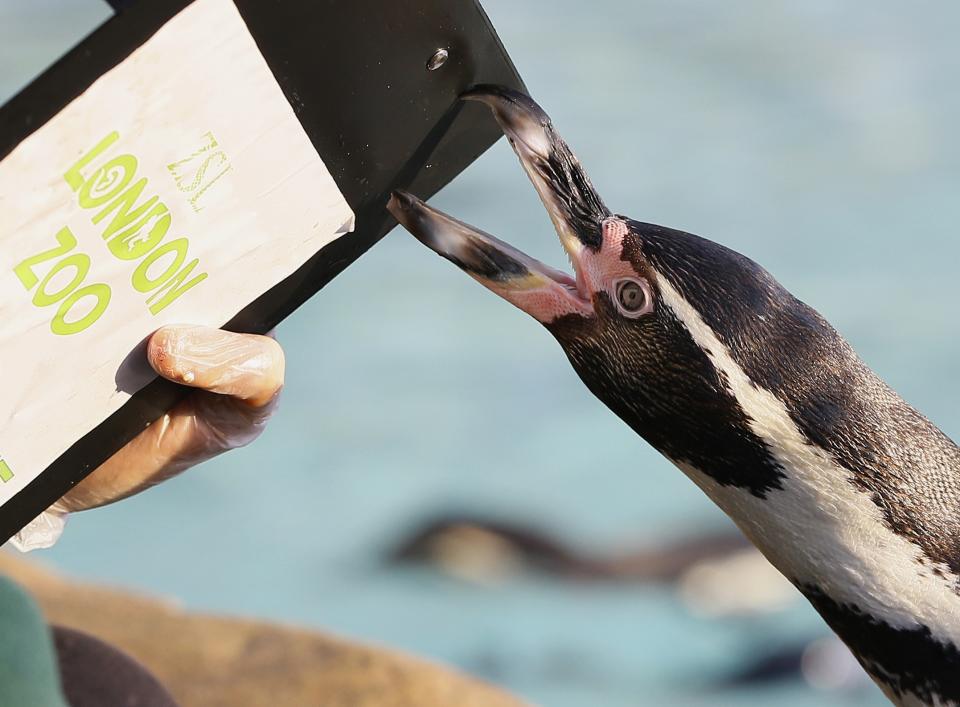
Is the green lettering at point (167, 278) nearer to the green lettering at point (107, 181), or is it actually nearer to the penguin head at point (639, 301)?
the green lettering at point (107, 181)

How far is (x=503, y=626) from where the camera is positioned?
3467 millimetres

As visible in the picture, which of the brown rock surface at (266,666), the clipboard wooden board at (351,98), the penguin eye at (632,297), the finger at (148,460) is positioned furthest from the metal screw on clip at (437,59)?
the brown rock surface at (266,666)

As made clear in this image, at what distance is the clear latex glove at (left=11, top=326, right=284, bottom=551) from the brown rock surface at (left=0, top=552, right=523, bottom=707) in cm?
82

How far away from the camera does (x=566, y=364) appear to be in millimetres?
4230

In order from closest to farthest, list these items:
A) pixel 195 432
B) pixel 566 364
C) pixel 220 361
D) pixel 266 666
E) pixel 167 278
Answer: pixel 167 278 → pixel 220 361 → pixel 195 432 → pixel 266 666 → pixel 566 364

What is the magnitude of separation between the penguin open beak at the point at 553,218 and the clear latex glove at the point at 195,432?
211 mm

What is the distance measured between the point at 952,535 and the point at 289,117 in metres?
0.63

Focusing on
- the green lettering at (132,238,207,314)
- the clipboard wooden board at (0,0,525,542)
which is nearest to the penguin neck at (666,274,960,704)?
the clipboard wooden board at (0,0,525,542)

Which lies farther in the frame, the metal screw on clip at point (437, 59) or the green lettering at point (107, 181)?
the metal screw on clip at point (437, 59)

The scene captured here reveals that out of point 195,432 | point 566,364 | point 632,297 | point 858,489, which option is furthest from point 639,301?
point 566,364

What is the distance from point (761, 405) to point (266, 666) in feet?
4.88

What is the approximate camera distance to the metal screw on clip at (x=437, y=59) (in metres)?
1.10

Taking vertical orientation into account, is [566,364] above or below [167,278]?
above

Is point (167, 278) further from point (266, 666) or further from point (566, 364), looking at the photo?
point (566, 364)
